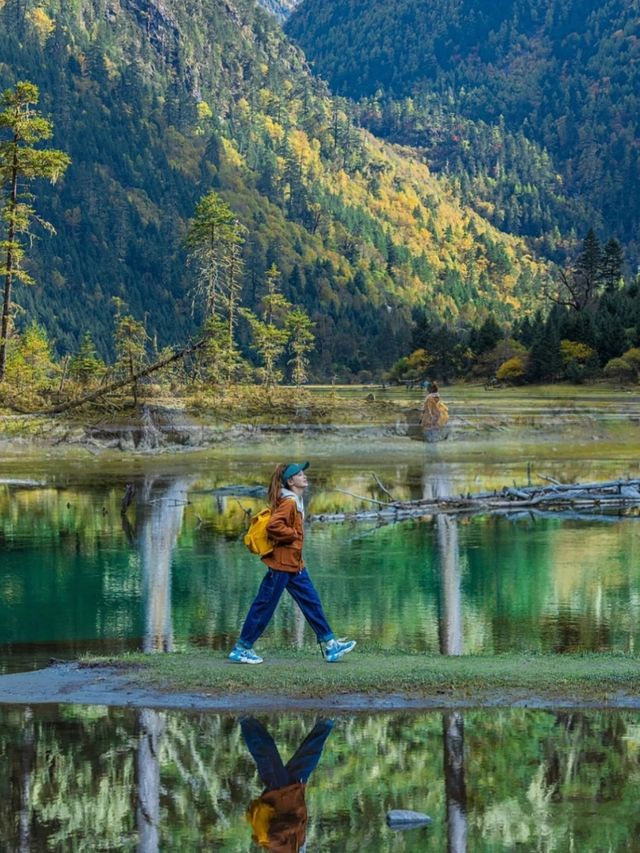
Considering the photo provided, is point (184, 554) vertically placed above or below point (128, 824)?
above

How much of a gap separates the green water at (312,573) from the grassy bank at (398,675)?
2087 millimetres

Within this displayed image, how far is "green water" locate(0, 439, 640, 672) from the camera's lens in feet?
59.4

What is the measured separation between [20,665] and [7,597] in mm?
5701

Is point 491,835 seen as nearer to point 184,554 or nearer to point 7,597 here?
point 7,597

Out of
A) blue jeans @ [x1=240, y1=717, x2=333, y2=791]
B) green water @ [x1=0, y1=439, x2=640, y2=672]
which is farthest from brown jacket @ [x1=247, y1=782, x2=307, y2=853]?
green water @ [x1=0, y1=439, x2=640, y2=672]

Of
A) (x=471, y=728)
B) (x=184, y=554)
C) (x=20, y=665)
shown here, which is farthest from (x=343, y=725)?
(x=184, y=554)

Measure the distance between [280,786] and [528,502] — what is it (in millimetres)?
24450

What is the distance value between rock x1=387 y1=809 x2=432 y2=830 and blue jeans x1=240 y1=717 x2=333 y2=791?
43.5 inches

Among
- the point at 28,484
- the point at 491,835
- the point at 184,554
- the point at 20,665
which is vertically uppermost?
the point at 28,484

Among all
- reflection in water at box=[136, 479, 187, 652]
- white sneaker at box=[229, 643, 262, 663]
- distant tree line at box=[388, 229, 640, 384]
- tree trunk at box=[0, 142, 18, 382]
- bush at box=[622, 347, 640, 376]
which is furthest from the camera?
distant tree line at box=[388, 229, 640, 384]

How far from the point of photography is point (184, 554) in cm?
2644

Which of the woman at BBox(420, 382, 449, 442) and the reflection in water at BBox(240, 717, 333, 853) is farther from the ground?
the woman at BBox(420, 382, 449, 442)

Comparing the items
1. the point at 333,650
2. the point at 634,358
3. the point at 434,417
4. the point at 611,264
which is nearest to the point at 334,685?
the point at 333,650

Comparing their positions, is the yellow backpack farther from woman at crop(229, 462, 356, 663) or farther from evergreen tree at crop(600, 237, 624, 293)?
evergreen tree at crop(600, 237, 624, 293)
